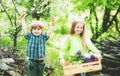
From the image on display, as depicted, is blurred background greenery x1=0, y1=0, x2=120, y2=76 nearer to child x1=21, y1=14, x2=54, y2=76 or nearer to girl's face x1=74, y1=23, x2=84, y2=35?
girl's face x1=74, y1=23, x2=84, y2=35

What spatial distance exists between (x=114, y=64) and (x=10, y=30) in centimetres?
368

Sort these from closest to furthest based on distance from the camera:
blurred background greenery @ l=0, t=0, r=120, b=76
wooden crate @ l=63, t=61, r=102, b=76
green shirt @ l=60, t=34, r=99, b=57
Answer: wooden crate @ l=63, t=61, r=102, b=76 < green shirt @ l=60, t=34, r=99, b=57 < blurred background greenery @ l=0, t=0, r=120, b=76

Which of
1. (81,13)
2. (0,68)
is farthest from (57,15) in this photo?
(0,68)

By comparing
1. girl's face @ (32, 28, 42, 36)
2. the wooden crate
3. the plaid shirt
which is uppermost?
A: girl's face @ (32, 28, 42, 36)

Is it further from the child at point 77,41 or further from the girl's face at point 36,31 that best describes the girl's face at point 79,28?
the girl's face at point 36,31

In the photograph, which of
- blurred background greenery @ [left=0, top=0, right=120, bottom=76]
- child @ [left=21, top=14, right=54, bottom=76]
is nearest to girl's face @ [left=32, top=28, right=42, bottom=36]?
child @ [left=21, top=14, right=54, bottom=76]

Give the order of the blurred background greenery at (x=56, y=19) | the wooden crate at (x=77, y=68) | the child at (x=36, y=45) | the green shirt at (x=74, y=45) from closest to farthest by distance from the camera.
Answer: the wooden crate at (x=77, y=68), the green shirt at (x=74, y=45), the child at (x=36, y=45), the blurred background greenery at (x=56, y=19)

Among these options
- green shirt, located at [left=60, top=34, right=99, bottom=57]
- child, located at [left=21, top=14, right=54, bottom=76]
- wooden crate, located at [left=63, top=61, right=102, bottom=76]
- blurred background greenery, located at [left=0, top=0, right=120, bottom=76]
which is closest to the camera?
wooden crate, located at [left=63, top=61, right=102, bottom=76]

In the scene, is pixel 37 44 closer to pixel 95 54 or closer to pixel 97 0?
pixel 95 54

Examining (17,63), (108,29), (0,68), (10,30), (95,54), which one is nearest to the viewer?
(95,54)

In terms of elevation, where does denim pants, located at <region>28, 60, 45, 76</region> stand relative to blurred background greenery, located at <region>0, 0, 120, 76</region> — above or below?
below

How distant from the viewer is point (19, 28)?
8633mm

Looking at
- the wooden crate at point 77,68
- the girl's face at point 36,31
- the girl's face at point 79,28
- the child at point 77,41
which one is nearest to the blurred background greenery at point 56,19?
the child at point 77,41

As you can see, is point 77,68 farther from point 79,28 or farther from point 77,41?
point 79,28
